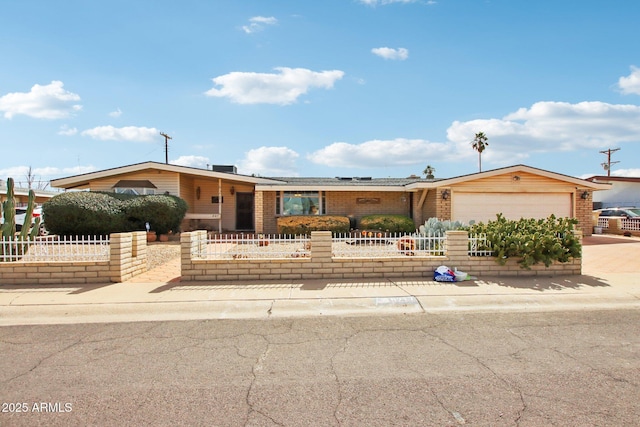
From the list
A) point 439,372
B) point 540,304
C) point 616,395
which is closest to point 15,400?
point 439,372

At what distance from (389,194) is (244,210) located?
7.57m

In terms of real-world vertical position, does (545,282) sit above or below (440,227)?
below

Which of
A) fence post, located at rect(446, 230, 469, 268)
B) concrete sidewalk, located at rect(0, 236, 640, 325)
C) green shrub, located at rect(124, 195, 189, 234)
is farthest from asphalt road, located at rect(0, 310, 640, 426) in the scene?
green shrub, located at rect(124, 195, 189, 234)

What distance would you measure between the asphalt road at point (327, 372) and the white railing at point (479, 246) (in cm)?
288

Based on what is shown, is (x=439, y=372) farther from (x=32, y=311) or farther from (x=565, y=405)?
(x=32, y=311)

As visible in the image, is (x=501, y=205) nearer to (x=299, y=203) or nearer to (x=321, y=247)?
(x=299, y=203)

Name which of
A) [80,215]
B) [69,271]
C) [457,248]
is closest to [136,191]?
[80,215]

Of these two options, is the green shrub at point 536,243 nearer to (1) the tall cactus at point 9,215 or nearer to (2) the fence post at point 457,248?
(2) the fence post at point 457,248

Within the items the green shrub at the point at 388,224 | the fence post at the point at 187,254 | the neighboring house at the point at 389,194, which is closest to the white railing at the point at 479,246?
the fence post at the point at 187,254

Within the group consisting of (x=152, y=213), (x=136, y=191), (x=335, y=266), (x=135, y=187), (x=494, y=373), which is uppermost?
(x=135, y=187)

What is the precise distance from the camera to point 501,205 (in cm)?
1582

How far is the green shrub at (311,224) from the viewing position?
51.5ft

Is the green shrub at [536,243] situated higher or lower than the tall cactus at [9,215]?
lower

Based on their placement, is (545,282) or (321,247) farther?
(321,247)
